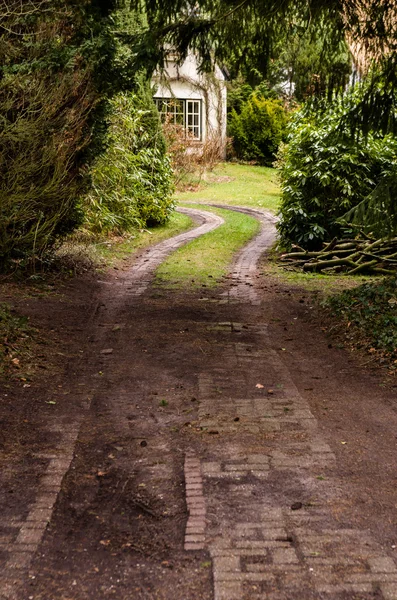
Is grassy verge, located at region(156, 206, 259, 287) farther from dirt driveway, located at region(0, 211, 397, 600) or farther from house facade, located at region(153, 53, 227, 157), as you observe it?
house facade, located at region(153, 53, 227, 157)

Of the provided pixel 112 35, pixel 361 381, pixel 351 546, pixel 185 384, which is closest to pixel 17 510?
pixel 351 546

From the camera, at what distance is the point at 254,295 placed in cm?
1211

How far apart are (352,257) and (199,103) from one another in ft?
74.3

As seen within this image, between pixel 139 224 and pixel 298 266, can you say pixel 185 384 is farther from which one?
pixel 139 224

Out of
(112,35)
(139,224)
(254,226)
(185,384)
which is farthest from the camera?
(254,226)

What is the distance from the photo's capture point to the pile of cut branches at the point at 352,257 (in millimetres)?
14195

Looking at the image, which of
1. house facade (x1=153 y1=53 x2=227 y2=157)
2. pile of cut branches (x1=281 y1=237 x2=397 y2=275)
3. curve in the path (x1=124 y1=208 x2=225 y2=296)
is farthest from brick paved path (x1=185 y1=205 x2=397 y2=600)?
house facade (x1=153 y1=53 x2=227 y2=157)

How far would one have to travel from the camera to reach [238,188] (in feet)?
102

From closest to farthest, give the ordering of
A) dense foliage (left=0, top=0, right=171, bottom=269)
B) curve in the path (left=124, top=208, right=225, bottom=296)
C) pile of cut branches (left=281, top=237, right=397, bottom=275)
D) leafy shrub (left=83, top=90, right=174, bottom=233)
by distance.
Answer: dense foliage (left=0, top=0, right=171, bottom=269) < curve in the path (left=124, top=208, right=225, bottom=296) < pile of cut branches (left=281, top=237, right=397, bottom=275) < leafy shrub (left=83, top=90, right=174, bottom=233)

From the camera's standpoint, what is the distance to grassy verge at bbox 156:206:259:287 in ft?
44.4

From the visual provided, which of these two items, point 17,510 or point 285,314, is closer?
point 17,510

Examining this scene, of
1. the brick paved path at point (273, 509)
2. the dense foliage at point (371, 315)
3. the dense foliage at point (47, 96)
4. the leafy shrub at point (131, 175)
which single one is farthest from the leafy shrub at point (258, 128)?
the brick paved path at point (273, 509)

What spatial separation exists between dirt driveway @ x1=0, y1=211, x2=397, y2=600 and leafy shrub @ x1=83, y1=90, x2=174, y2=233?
7.88 m

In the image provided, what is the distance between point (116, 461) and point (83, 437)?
0.55 m
